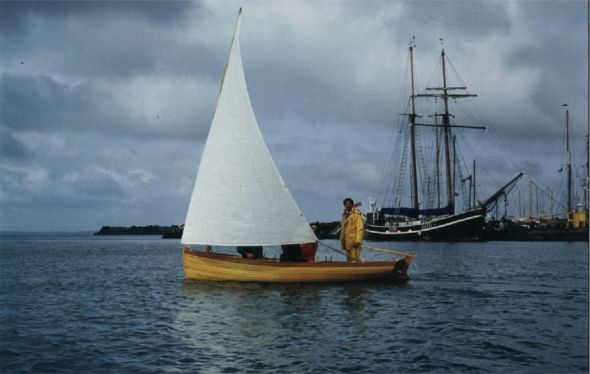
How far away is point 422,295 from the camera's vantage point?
22.1m

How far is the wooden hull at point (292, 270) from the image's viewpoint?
23.9m

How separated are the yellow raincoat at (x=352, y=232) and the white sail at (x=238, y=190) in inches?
57.9

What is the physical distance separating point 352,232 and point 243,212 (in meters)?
4.79

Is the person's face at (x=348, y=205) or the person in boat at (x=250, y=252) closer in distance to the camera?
the person's face at (x=348, y=205)

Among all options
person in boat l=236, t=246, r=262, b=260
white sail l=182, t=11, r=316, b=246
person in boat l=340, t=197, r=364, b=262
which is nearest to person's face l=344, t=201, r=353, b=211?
person in boat l=340, t=197, r=364, b=262

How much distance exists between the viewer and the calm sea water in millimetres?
12445

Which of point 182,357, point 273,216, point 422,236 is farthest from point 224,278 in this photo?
point 422,236

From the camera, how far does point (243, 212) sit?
2456 cm

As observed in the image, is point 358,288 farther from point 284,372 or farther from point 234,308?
point 284,372

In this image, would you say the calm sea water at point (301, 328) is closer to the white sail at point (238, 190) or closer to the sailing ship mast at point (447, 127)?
the white sail at point (238, 190)

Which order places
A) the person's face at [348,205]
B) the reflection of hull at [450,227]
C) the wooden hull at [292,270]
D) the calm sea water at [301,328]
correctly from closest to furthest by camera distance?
the calm sea water at [301,328], the wooden hull at [292,270], the person's face at [348,205], the reflection of hull at [450,227]

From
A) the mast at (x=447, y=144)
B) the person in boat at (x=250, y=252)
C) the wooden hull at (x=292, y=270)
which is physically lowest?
the wooden hull at (x=292, y=270)

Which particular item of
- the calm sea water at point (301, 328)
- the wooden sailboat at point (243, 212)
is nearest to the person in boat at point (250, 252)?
the wooden sailboat at point (243, 212)

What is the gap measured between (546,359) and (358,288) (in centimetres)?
1148
